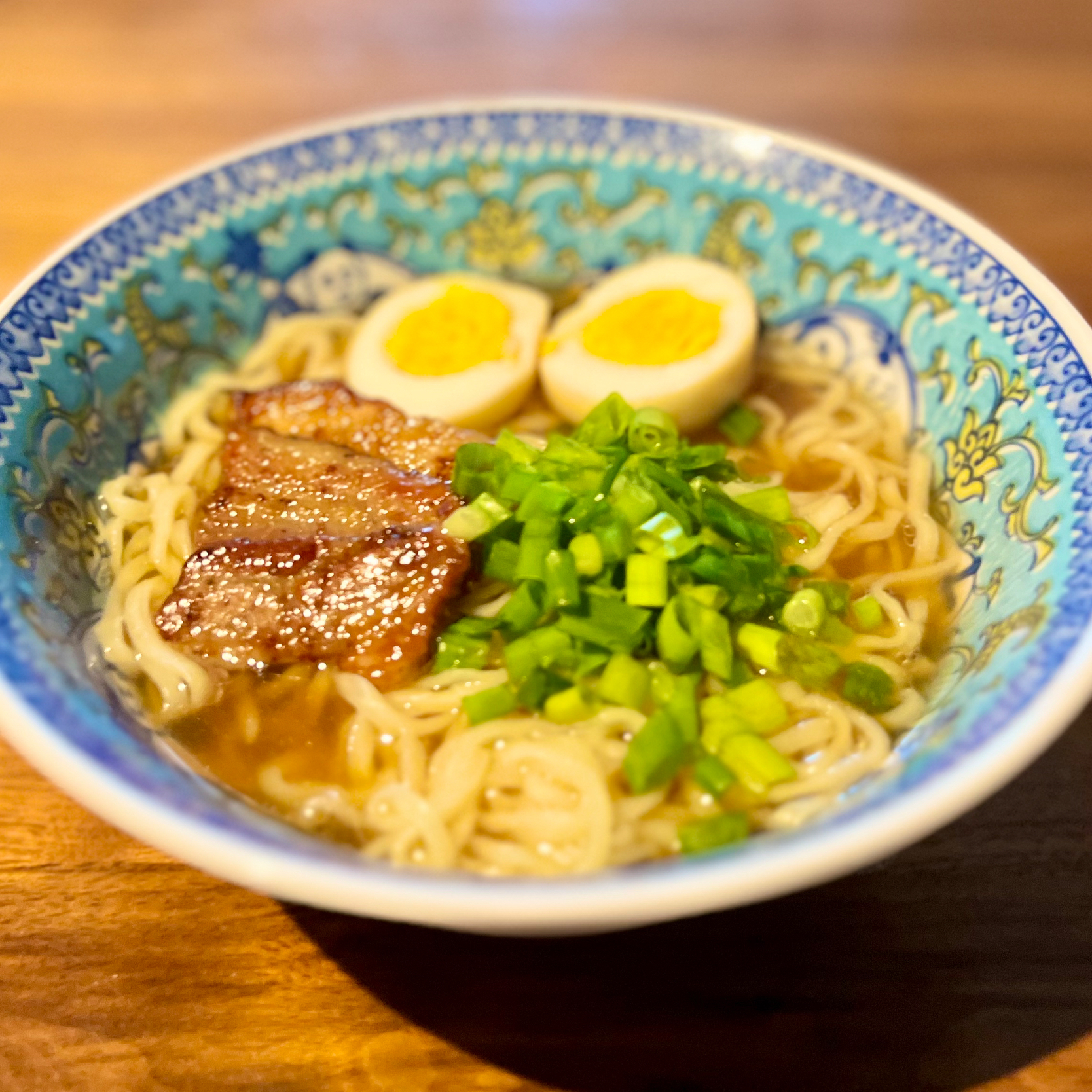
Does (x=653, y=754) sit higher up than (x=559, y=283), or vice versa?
(x=559, y=283)

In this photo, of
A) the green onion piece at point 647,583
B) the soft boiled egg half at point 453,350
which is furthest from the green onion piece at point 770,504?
the soft boiled egg half at point 453,350

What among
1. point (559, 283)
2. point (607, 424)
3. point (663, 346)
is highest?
point (559, 283)

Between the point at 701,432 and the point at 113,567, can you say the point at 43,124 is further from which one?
the point at 701,432

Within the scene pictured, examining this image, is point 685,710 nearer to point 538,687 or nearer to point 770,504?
point 538,687

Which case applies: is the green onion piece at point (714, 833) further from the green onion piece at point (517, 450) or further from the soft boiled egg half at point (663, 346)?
the soft boiled egg half at point (663, 346)

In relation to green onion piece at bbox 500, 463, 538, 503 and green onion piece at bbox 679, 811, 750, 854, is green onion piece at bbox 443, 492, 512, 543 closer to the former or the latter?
green onion piece at bbox 500, 463, 538, 503

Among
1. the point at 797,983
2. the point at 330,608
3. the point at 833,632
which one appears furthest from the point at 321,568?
the point at 797,983

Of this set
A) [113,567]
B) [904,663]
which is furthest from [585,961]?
[113,567]
